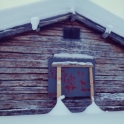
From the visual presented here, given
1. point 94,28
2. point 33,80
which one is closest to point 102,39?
point 94,28

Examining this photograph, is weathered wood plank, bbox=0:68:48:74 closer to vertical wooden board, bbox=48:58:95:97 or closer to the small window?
vertical wooden board, bbox=48:58:95:97

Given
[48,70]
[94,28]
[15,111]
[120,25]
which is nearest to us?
[15,111]

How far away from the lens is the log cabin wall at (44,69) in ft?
17.8

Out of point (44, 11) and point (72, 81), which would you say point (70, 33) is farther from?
point (72, 81)

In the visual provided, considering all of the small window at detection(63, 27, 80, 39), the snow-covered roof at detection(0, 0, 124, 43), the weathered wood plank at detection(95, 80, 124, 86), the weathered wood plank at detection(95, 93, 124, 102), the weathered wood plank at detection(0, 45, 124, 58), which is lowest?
the weathered wood plank at detection(95, 93, 124, 102)

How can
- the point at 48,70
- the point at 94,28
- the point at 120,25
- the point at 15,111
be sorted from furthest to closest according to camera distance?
the point at 120,25 < the point at 94,28 < the point at 48,70 < the point at 15,111

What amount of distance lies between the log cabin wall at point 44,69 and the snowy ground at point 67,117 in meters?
0.42

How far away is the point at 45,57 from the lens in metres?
5.79

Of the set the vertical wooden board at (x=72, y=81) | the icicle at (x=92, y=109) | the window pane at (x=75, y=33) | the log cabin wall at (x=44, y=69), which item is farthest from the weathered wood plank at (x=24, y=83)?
the window pane at (x=75, y=33)

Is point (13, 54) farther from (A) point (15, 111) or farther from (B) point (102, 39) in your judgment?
(B) point (102, 39)

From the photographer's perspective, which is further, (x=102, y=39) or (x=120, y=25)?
(x=120, y=25)

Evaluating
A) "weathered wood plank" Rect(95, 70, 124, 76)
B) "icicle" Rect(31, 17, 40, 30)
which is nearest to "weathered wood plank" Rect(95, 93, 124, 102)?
"weathered wood plank" Rect(95, 70, 124, 76)

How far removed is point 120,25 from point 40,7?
3635 millimetres

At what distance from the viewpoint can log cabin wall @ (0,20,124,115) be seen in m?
5.41
